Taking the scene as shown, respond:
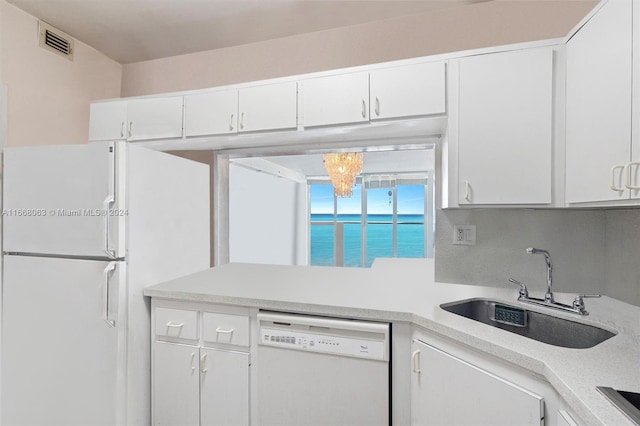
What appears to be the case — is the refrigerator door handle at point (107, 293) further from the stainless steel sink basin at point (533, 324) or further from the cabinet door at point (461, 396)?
the stainless steel sink basin at point (533, 324)

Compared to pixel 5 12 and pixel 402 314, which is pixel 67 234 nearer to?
pixel 402 314

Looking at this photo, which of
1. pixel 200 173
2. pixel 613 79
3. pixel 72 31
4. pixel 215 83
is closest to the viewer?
pixel 613 79

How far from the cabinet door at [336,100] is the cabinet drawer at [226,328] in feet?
4.23

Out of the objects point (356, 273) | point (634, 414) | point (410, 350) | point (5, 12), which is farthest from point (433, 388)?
point (5, 12)

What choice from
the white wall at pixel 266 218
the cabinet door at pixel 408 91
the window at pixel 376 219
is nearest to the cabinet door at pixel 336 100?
the cabinet door at pixel 408 91

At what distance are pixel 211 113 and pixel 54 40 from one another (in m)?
1.40

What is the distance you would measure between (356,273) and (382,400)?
843 millimetres

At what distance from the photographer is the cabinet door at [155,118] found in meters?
2.49

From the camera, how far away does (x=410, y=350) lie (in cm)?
134

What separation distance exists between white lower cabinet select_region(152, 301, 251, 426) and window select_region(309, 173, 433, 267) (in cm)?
435

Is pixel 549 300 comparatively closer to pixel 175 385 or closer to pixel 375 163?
pixel 175 385

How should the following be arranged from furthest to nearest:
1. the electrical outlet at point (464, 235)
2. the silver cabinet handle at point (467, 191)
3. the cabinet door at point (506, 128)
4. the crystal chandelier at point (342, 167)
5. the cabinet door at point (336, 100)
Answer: the crystal chandelier at point (342, 167) < the cabinet door at point (336, 100) < the electrical outlet at point (464, 235) < the silver cabinet handle at point (467, 191) < the cabinet door at point (506, 128)

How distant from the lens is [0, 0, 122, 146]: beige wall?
227cm

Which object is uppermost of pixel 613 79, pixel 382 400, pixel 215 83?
pixel 215 83
